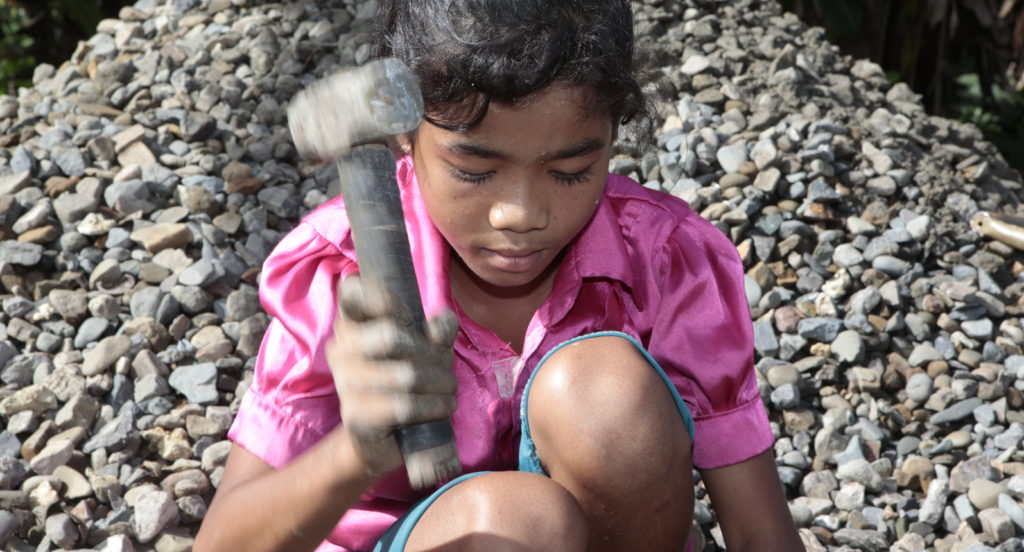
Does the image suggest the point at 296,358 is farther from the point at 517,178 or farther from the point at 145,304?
the point at 145,304

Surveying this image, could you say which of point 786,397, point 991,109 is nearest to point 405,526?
point 786,397

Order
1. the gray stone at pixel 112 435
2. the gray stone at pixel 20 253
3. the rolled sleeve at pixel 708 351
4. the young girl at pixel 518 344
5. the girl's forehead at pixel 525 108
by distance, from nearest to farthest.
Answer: the young girl at pixel 518 344
the girl's forehead at pixel 525 108
the rolled sleeve at pixel 708 351
the gray stone at pixel 112 435
the gray stone at pixel 20 253

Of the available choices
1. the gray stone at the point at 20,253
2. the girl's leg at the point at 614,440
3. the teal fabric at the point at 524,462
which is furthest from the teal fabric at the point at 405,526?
the gray stone at the point at 20,253

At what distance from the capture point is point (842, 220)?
2.70 m

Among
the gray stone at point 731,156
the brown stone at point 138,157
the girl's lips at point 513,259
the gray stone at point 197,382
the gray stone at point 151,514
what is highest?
the girl's lips at point 513,259

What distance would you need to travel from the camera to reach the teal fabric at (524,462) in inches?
55.4

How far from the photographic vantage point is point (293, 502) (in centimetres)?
122

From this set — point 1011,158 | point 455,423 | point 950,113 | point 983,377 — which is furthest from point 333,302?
point 950,113

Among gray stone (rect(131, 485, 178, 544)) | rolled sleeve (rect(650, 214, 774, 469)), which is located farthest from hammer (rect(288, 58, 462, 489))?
gray stone (rect(131, 485, 178, 544))

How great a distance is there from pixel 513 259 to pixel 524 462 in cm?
29

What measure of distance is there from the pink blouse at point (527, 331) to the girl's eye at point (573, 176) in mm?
225

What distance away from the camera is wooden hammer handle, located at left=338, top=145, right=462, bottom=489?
106 cm

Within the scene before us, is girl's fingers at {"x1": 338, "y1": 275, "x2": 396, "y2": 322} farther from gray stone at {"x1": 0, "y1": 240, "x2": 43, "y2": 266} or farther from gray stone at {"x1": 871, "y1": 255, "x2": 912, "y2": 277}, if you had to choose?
gray stone at {"x1": 871, "y1": 255, "x2": 912, "y2": 277}

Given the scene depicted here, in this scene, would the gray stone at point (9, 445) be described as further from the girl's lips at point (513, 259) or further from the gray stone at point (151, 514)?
the girl's lips at point (513, 259)
